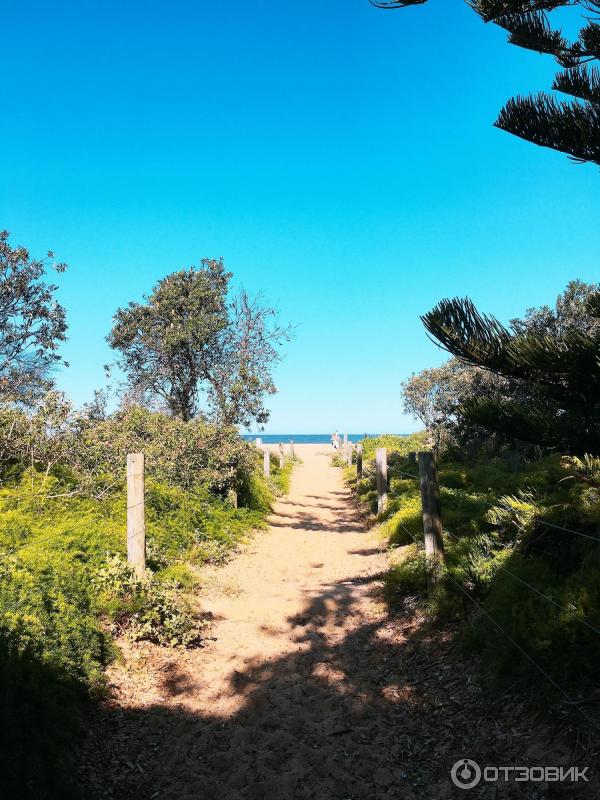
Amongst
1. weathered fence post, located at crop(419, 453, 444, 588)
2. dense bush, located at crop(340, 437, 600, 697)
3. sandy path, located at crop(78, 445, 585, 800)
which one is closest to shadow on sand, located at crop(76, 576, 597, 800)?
sandy path, located at crop(78, 445, 585, 800)

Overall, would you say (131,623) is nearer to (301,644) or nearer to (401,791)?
(301,644)

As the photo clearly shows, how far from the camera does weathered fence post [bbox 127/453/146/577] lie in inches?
211

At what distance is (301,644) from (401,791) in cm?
217

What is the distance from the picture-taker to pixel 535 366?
285 cm

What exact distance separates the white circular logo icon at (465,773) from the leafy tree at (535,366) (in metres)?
2.04

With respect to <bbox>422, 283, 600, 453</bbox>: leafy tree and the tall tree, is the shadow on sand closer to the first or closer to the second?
<bbox>422, 283, 600, 453</bbox>: leafy tree

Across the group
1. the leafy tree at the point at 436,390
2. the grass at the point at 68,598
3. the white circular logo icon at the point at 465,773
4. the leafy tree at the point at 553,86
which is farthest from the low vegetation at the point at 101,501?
the leafy tree at the point at 436,390

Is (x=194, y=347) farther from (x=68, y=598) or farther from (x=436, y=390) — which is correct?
(x=436, y=390)

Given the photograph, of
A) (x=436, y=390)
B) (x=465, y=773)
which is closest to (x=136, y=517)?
(x=465, y=773)

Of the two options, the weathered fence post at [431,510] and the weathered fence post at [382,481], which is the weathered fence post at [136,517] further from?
the weathered fence post at [382,481]

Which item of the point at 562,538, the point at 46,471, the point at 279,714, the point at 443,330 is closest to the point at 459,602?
the point at 562,538

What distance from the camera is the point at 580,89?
3455mm

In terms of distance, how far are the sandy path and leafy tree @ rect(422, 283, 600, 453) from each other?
187 centimetres

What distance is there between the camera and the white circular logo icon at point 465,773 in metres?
2.91
